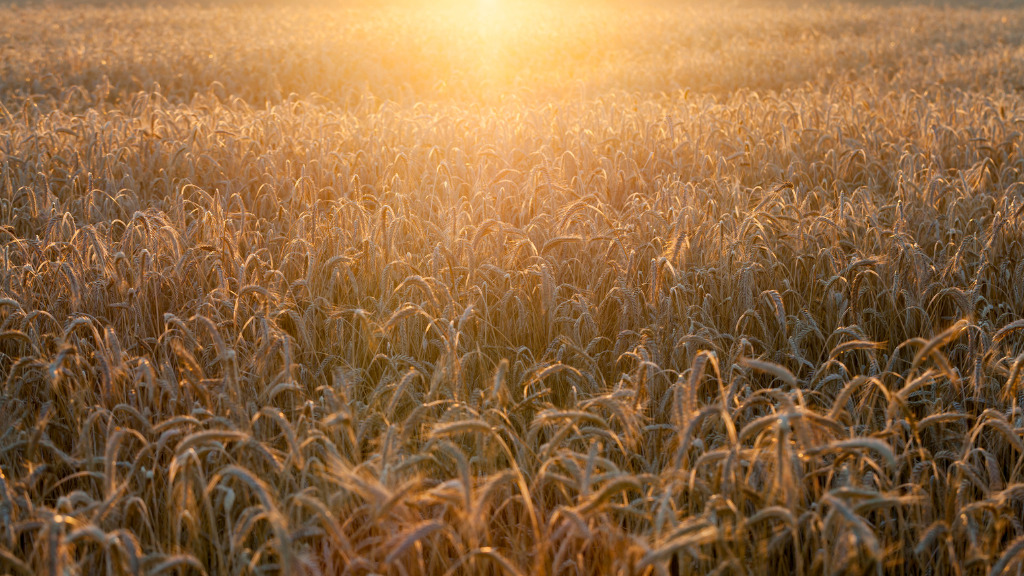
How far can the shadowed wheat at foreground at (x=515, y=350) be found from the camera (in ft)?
4.60

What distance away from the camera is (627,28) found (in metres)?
17.2

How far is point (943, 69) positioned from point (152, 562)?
1272 centimetres

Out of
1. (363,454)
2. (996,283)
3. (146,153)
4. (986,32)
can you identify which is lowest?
(363,454)

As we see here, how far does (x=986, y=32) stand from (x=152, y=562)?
1968 centimetres

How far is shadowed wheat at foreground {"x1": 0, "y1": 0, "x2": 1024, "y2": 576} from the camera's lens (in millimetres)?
1403

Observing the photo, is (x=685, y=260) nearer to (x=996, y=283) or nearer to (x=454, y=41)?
(x=996, y=283)

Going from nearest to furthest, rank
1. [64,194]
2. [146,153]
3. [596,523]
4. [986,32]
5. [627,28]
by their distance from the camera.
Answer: [596,523], [64,194], [146,153], [986,32], [627,28]

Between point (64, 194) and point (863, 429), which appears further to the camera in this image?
point (64, 194)

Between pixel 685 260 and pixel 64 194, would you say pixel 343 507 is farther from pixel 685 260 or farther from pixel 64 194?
pixel 64 194

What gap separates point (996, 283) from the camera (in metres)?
2.79

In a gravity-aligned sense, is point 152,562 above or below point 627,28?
below

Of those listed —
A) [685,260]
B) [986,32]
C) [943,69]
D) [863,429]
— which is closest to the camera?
[863,429]

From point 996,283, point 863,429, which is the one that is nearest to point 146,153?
point 863,429

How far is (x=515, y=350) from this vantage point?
238 centimetres
